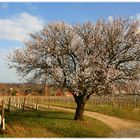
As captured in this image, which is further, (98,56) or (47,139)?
(98,56)

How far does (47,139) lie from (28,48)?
14.0m

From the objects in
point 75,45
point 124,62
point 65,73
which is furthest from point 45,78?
point 124,62

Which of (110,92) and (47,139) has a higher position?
(110,92)

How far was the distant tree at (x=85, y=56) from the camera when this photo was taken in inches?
1655

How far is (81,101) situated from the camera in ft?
150

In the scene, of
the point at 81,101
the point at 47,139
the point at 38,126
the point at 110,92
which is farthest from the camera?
the point at 81,101

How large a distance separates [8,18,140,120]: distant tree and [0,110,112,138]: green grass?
369cm

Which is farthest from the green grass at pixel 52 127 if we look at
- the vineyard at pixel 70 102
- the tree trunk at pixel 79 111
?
the vineyard at pixel 70 102

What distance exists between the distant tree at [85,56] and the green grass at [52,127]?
A: 12.1 feet

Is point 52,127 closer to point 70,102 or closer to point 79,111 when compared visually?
point 79,111

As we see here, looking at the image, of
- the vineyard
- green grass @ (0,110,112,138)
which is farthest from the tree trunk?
the vineyard

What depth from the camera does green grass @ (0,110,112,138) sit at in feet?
120

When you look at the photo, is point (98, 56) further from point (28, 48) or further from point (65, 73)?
point (28, 48)

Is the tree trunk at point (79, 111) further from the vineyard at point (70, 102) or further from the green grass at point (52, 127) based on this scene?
the vineyard at point (70, 102)
